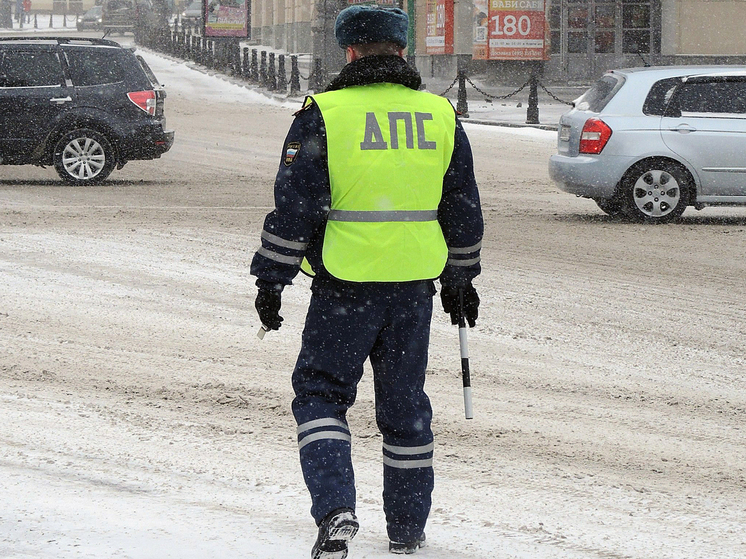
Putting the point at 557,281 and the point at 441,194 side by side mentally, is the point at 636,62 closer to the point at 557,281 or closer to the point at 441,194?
the point at 557,281

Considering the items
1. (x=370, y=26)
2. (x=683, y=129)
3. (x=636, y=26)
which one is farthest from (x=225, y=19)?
(x=370, y=26)

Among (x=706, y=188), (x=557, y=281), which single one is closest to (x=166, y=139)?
(x=706, y=188)

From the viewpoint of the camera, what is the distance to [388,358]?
12.5 ft

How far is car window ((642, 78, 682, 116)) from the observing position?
12.3m

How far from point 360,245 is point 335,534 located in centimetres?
84

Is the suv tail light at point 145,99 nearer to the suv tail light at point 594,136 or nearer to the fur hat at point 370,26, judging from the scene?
the suv tail light at point 594,136

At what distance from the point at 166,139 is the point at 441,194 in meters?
11.8

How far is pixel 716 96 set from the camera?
40.5 feet

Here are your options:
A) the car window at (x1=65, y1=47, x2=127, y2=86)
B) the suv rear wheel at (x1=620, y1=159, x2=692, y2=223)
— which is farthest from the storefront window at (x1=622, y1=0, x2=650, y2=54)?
the suv rear wheel at (x1=620, y1=159, x2=692, y2=223)

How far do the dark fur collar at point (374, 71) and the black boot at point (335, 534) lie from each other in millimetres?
1264

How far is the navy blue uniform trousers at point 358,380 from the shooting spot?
3725 millimetres

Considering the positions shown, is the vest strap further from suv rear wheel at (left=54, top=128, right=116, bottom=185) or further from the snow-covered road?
suv rear wheel at (left=54, top=128, right=116, bottom=185)

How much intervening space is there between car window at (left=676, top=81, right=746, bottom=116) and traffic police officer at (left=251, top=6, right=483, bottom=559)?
9.02 meters

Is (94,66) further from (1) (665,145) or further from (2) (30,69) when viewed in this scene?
(1) (665,145)
